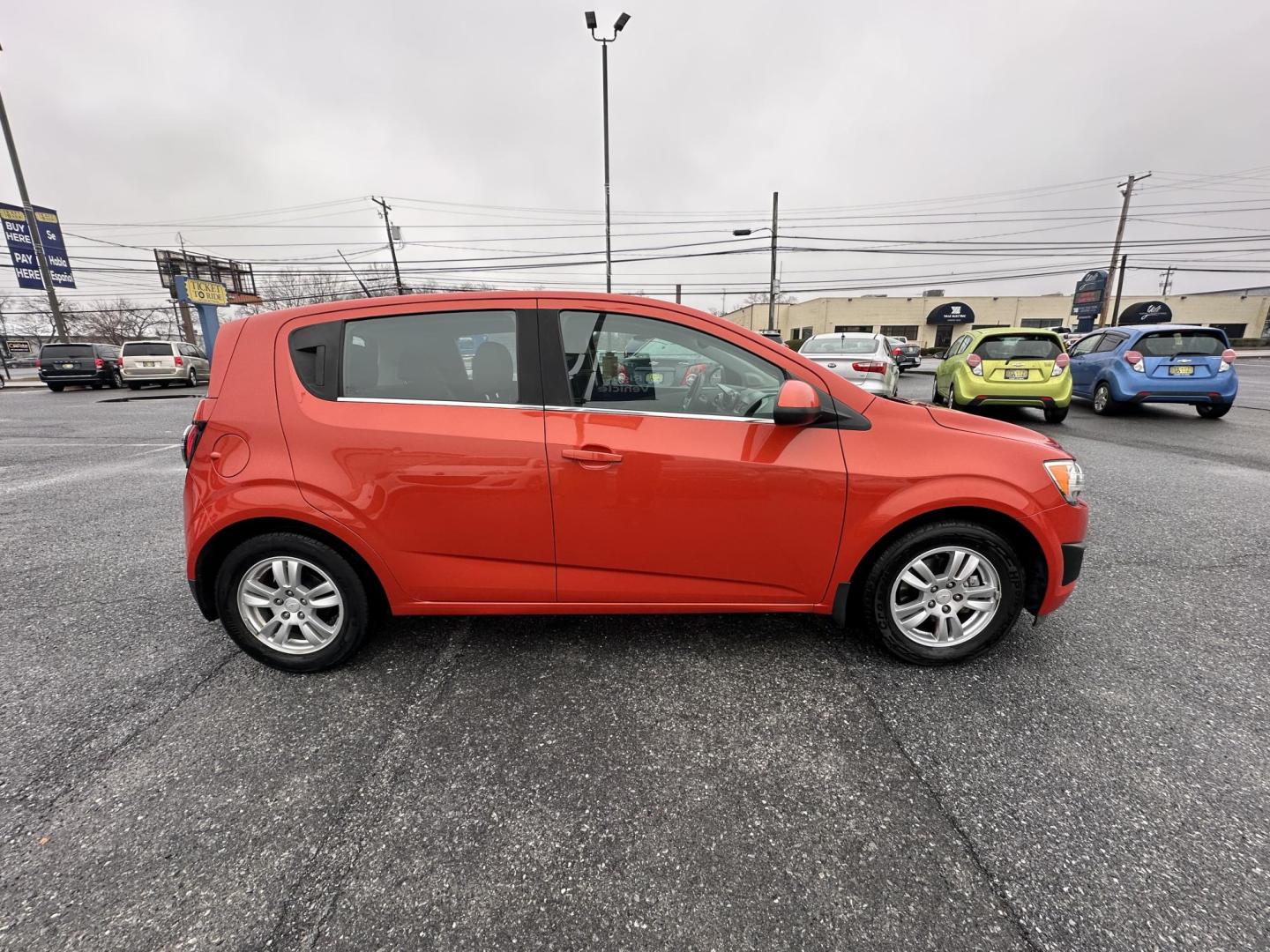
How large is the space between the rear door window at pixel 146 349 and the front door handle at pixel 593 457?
21.4 meters

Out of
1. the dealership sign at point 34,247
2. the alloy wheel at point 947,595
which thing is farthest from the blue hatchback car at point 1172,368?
the dealership sign at point 34,247

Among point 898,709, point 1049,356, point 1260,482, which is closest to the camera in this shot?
point 898,709

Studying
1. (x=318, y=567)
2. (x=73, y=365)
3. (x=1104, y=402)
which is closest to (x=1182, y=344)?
(x=1104, y=402)

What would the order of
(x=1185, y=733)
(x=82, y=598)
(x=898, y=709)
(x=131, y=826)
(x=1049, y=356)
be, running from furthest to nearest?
(x=1049, y=356) → (x=82, y=598) → (x=898, y=709) → (x=1185, y=733) → (x=131, y=826)

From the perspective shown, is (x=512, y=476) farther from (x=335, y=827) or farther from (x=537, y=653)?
(x=335, y=827)

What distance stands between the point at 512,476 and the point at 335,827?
4.37 ft

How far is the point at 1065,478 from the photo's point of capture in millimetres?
2512

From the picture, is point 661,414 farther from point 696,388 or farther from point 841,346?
point 841,346

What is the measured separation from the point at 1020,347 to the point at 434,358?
9385mm

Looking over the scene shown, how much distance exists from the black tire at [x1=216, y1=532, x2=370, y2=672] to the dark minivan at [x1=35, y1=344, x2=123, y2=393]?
72.1 ft

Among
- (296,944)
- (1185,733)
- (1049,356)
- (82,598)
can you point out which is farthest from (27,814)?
(1049,356)

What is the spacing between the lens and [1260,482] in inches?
221

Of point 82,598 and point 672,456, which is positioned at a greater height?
point 672,456

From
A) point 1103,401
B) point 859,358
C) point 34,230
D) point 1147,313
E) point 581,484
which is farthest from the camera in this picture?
point 1147,313
